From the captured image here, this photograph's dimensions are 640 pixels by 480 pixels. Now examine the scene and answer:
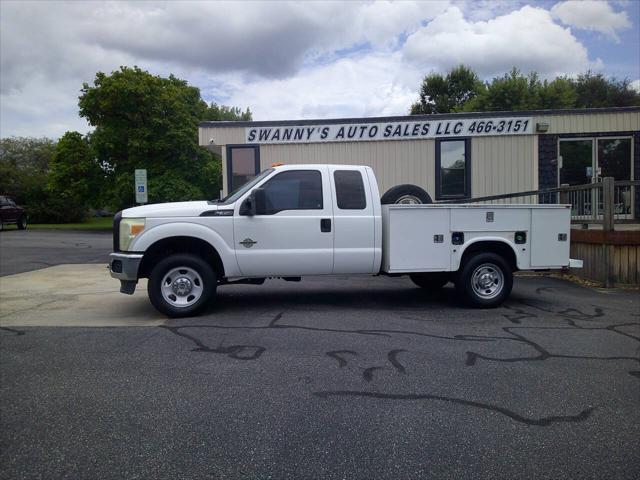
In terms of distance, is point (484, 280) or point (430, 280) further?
point (430, 280)

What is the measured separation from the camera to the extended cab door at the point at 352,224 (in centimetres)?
770

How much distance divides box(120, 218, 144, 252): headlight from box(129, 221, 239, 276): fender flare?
7cm

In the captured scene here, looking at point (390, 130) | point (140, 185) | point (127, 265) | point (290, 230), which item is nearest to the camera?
point (127, 265)

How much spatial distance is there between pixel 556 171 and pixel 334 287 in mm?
8404

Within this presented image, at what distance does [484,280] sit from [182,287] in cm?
437

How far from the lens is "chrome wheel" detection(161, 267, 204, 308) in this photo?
7.36m

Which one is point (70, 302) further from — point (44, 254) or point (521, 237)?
point (44, 254)

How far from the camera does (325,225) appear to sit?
7648 mm

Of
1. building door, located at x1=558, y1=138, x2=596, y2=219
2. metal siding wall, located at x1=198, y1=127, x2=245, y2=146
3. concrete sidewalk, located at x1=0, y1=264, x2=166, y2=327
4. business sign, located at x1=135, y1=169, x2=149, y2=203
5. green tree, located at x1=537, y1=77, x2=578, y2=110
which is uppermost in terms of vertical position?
green tree, located at x1=537, y1=77, x2=578, y2=110

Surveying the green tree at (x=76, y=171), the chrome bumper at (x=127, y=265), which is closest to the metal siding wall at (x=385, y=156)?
the chrome bumper at (x=127, y=265)

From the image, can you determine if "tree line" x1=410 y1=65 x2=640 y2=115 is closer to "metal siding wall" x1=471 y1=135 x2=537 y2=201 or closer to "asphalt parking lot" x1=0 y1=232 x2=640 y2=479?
"metal siding wall" x1=471 y1=135 x2=537 y2=201

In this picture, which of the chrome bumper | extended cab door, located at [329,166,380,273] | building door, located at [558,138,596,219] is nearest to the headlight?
the chrome bumper

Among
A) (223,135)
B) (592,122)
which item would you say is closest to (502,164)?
(592,122)

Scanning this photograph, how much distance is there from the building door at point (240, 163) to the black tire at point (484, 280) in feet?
28.7
